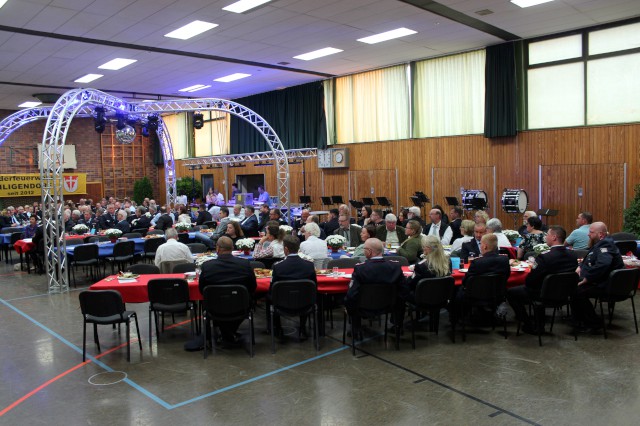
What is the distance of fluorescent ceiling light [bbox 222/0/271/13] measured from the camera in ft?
31.3

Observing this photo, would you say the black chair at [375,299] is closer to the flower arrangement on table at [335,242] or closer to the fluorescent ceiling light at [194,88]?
the flower arrangement on table at [335,242]

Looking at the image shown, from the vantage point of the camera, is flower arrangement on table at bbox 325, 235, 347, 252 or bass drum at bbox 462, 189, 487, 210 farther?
bass drum at bbox 462, 189, 487, 210

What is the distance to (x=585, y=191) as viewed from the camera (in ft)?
40.4

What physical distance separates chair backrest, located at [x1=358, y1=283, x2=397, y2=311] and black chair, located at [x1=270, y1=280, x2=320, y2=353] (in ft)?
1.86

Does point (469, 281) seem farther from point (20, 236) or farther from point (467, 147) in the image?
point (20, 236)

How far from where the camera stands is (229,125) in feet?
75.2

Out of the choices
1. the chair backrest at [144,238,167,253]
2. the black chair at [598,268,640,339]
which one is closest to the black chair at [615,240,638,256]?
the black chair at [598,268,640,339]

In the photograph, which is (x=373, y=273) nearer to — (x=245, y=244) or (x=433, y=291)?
(x=433, y=291)

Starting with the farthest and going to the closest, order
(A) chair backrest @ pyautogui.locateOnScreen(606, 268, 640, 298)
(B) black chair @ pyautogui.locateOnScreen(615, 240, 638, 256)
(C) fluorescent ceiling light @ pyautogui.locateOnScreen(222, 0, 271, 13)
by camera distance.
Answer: (C) fluorescent ceiling light @ pyautogui.locateOnScreen(222, 0, 271, 13), (B) black chair @ pyautogui.locateOnScreen(615, 240, 638, 256), (A) chair backrest @ pyautogui.locateOnScreen(606, 268, 640, 298)

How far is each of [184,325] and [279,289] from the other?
224cm

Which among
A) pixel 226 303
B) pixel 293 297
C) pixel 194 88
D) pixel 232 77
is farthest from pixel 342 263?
pixel 194 88

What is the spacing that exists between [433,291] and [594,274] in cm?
210

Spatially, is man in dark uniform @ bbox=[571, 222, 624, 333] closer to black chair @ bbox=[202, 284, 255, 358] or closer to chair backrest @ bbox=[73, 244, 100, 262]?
black chair @ bbox=[202, 284, 255, 358]

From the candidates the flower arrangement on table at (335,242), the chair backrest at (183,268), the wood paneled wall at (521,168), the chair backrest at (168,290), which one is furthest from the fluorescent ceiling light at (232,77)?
the chair backrest at (168,290)
